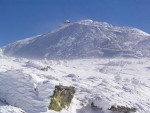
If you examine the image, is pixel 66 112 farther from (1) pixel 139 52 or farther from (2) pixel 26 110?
(1) pixel 139 52

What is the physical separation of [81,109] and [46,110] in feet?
20.2

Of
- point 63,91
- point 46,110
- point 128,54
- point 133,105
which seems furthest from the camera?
point 128,54

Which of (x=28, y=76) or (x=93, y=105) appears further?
(x=93, y=105)

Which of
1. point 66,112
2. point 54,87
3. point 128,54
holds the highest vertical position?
point 128,54

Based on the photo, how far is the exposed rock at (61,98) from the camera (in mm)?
22922

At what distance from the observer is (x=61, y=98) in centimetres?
2464

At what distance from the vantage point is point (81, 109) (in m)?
26.5

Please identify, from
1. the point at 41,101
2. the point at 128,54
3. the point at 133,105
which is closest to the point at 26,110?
the point at 41,101

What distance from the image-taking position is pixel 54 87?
24.1 m

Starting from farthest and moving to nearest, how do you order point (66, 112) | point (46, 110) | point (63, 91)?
1. point (63, 91)
2. point (66, 112)
3. point (46, 110)

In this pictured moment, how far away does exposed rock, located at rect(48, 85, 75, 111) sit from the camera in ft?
75.2

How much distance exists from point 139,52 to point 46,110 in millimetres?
177457

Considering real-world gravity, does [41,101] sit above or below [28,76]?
below

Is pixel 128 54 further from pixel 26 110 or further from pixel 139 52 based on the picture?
pixel 26 110
